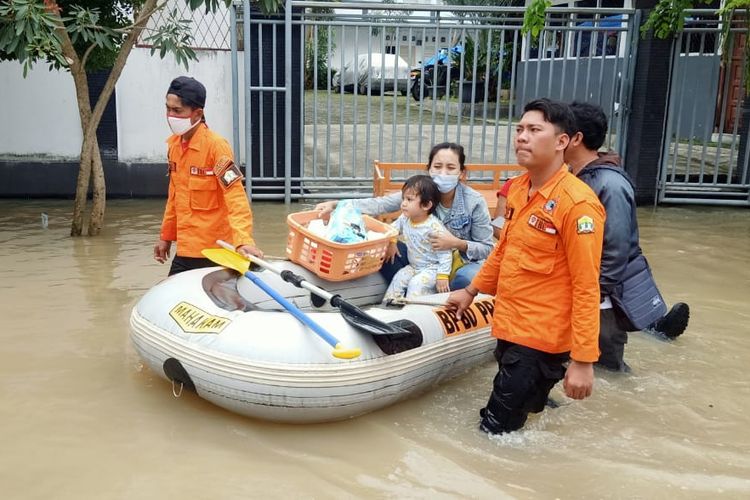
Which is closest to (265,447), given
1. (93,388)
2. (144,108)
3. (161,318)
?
(161,318)

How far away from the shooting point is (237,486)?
2.93 metres

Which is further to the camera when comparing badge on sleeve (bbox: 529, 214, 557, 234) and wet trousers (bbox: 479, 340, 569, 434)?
wet trousers (bbox: 479, 340, 569, 434)

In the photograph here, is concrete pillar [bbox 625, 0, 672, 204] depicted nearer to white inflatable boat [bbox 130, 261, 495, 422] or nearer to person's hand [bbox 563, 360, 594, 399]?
white inflatable boat [bbox 130, 261, 495, 422]

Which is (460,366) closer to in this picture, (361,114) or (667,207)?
(667,207)

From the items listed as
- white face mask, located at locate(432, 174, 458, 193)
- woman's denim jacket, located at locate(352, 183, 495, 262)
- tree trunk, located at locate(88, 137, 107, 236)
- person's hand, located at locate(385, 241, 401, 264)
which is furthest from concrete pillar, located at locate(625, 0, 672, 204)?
tree trunk, located at locate(88, 137, 107, 236)

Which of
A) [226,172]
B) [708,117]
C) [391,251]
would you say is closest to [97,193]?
[226,172]

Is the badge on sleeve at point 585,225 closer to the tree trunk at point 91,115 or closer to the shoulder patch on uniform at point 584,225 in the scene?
the shoulder patch on uniform at point 584,225

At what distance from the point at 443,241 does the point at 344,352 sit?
1116 millimetres

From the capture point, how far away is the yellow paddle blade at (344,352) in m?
3.12

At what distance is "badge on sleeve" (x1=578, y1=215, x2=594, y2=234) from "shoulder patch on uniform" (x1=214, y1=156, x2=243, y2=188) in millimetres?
1896

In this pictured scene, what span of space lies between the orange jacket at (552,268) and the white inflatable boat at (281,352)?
1.74 feet

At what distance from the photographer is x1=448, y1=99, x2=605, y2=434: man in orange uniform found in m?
2.85

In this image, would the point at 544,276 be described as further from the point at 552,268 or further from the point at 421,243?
the point at 421,243

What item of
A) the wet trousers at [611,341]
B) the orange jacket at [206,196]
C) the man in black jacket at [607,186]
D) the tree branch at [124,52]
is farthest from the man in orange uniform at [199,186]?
the tree branch at [124,52]
